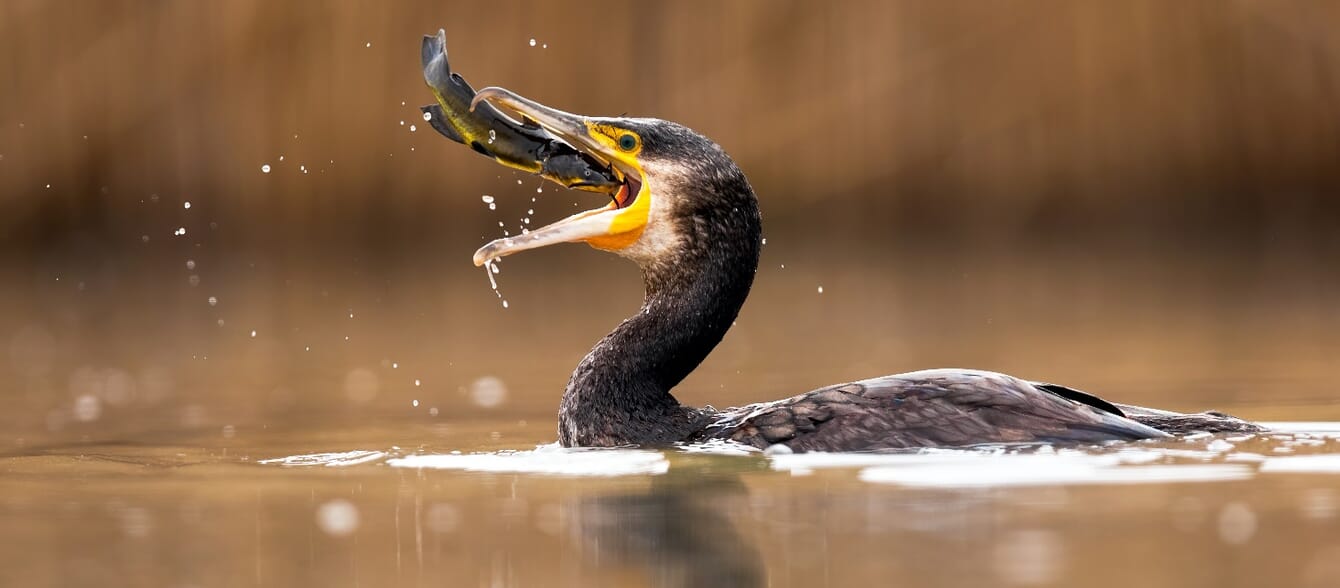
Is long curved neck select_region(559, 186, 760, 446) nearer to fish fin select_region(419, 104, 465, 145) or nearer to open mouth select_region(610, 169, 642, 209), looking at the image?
open mouth select_region(610, 169, 642, 209)

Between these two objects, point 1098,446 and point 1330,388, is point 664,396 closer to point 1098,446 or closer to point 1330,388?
point 1098,446

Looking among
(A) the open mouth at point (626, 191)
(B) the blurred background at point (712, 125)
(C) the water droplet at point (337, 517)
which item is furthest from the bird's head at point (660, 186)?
(B) the blurred background at point (712, 125)

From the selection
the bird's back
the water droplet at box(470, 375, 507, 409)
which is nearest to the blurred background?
the water droplet at box(470, 375, 507, 409)

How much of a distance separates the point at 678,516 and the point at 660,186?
198 centimetres

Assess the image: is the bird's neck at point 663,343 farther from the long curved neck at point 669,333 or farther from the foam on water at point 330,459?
the foam on water at point 330,459

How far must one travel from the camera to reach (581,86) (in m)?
20.5

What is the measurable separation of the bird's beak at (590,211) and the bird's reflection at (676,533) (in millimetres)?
1124

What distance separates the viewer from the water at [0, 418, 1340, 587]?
4.69m

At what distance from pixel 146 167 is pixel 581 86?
166 inches

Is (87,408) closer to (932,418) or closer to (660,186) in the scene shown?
(660,186)

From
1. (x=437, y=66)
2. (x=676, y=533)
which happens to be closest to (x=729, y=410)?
(x=437, y=66)

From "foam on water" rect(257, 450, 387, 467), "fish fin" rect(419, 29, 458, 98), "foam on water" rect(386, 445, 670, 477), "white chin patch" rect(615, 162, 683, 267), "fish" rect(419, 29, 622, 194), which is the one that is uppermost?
"fish fin" rect(419, 29, 458, 98)

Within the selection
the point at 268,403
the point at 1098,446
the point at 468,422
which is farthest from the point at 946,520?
the point at 268,403

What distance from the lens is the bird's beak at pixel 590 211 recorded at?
7.14 metres
